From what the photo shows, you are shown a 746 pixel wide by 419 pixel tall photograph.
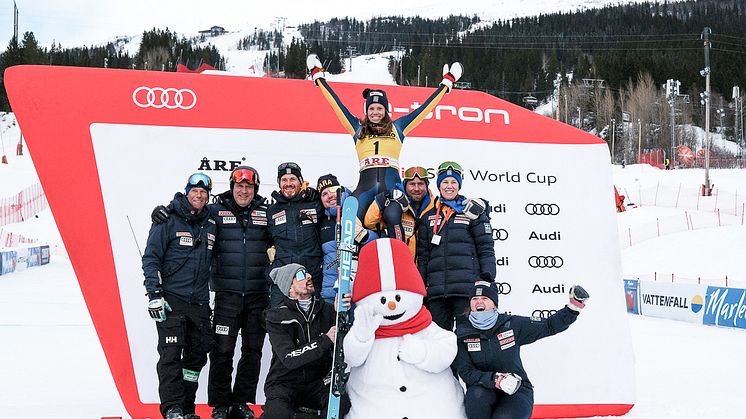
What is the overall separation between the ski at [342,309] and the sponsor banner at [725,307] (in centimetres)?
1039

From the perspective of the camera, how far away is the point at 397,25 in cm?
13588

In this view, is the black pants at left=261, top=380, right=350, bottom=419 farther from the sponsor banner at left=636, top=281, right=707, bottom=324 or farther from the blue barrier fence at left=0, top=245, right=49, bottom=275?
the blue barrier fence at left=0, top=245, right=49, bottom=275

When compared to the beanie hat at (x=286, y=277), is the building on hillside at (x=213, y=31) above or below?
above

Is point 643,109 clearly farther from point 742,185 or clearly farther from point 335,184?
point 335,184

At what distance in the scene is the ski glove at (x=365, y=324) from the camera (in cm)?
341

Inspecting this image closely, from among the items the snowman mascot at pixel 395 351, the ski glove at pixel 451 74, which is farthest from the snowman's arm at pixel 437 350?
the ski glove at pixel 451 74

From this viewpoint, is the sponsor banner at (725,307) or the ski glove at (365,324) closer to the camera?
the ski glove at (365,324)

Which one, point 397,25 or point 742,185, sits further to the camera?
point 397,25

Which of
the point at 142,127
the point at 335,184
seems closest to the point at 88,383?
the point at 142,127

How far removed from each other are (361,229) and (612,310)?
8.52 ft

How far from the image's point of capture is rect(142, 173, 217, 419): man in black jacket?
4379mm

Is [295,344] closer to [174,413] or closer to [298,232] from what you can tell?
[298,232]

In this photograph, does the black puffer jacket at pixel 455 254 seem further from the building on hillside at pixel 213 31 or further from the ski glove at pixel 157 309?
the building on hillside at pixel 213 31

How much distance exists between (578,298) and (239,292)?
2.26 metres
